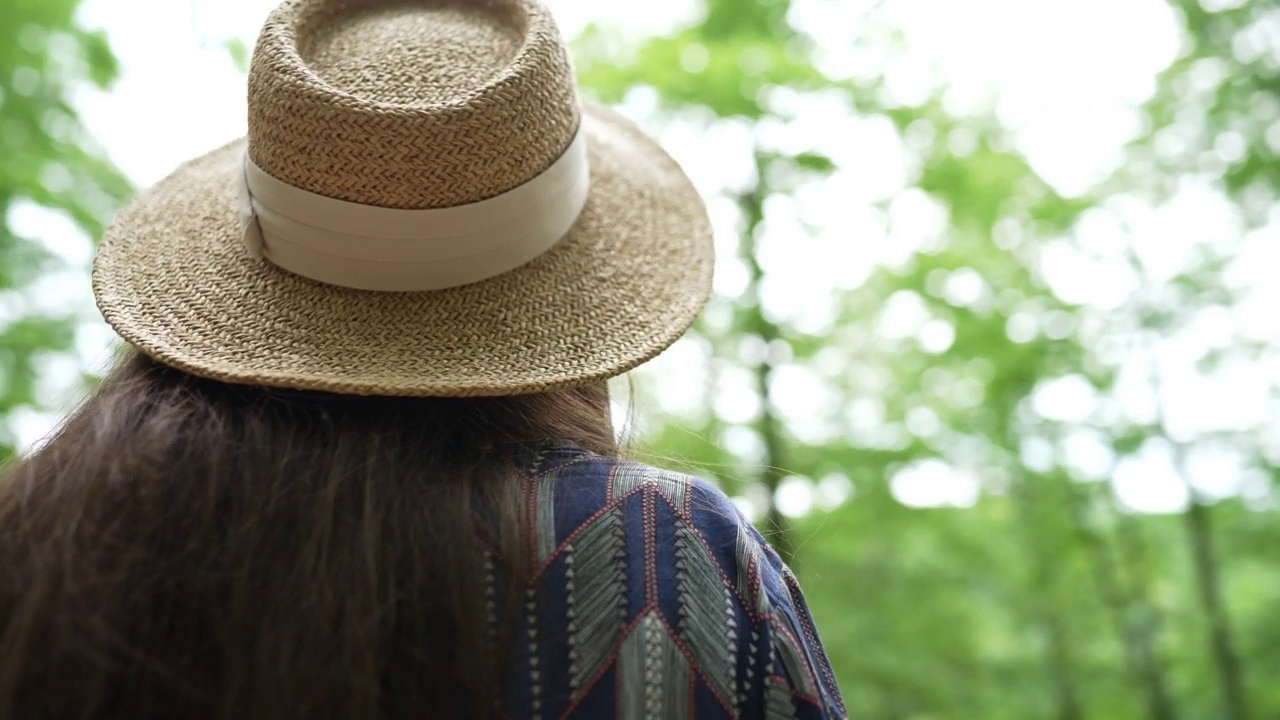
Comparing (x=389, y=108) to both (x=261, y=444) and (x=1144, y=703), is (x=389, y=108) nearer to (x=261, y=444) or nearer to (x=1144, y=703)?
(x=261, y=444)

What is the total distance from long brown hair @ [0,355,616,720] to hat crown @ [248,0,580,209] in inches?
10.7

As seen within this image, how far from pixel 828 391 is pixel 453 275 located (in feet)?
20.2

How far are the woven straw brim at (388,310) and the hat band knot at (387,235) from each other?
0.02 metres

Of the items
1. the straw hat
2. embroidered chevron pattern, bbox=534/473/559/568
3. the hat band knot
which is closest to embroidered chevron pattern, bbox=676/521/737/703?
embroidered chevron pattern, bbox=534/473/559/568

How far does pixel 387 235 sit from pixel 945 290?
6061 millimetres

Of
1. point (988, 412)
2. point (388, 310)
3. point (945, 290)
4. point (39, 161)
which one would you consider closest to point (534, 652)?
point (388, 310)

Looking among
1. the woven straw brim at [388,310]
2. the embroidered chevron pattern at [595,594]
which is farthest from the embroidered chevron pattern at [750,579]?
the woven straw brim at [388,310]

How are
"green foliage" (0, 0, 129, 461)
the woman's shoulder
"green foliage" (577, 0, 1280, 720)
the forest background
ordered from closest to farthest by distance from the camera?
the woman's shoulder → "green foliage" (0, 0, 129, 461) → the forest background → "green foliage" (577, 0, 1280, 720)

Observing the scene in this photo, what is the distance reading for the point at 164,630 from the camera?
2.89 feet

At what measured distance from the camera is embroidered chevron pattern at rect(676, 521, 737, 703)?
931 millimetres

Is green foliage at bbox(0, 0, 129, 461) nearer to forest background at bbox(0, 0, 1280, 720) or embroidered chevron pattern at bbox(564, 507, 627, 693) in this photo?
forest background at bbox(0, 0, 1280, 720)

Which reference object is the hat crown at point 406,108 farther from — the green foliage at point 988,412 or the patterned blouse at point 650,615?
the green foliage at point 988,412

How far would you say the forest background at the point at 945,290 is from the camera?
16.4 ft

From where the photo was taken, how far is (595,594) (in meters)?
0.95
